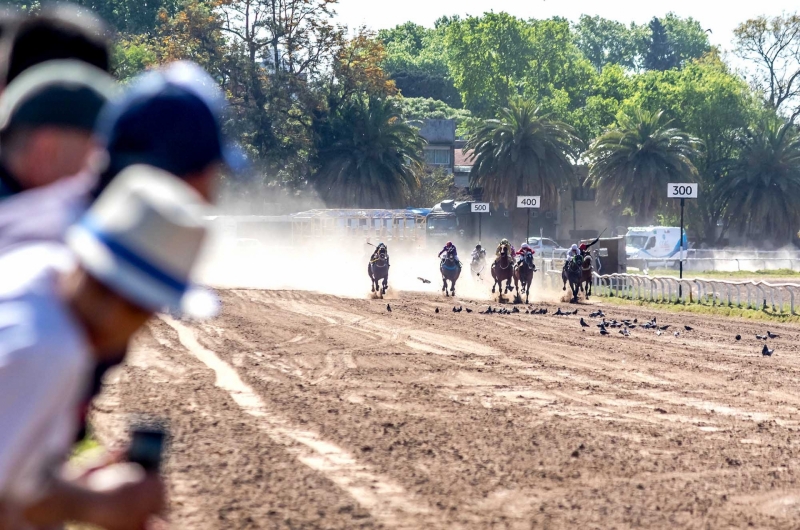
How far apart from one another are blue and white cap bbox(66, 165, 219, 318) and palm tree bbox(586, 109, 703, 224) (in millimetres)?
68902

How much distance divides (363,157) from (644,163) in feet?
56.7

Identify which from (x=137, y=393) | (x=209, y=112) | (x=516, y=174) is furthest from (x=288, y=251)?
(x=209, y=112)

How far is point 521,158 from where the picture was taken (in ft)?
226

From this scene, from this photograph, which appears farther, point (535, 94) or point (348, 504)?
point (535, 94)

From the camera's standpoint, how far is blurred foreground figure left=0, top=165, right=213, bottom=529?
1713 mm

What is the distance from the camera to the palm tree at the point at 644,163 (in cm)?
6969

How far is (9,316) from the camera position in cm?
172

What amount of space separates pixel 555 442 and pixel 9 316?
7648mm

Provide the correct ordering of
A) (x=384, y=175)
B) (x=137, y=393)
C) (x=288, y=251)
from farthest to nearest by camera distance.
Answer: (x=384, y=175), (x=288, y=251), (x=137, y=393)

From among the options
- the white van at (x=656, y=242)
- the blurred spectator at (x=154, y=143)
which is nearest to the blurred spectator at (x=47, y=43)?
the blurred spectator at (x=154, y=143)

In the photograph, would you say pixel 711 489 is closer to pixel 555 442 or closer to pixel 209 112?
pixel 555 442

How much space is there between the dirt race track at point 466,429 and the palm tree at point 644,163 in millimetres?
51826

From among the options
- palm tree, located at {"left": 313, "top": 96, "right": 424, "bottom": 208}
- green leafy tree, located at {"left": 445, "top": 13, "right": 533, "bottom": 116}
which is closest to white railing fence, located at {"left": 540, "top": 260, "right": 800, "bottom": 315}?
palm tree, located at {"left": 313, "top": 96, "right": 424, "bottom": 208}

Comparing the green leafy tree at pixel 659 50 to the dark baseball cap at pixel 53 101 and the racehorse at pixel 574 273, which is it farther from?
the dark baseball cap at pixel 53 101
